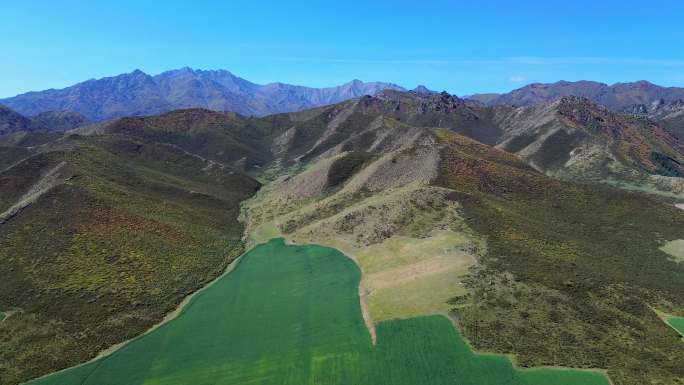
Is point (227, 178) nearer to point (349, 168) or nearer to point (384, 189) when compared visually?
point (349, 168)

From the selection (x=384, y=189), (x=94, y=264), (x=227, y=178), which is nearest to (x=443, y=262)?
(x=384, y=189)

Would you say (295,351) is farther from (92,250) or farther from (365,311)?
(92,250)

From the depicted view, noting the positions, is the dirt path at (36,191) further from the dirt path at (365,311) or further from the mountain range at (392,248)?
the dirt path at (365,311)

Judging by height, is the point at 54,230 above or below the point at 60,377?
above

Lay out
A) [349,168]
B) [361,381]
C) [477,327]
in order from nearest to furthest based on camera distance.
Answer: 1. [361,381]
2. [477,327]
3. [349,168]

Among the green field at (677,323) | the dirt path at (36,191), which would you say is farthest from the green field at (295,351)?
the dirt path at (36,191)

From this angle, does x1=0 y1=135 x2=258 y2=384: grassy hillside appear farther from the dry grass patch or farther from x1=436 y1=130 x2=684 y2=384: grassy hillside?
the dry grass patch
